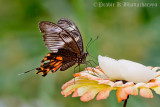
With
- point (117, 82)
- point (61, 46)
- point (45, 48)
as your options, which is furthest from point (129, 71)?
point (45, 48)

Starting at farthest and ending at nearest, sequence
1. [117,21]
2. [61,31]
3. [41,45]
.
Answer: [117,21]
[41,45]
[61,31]

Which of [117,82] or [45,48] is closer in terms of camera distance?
[117,82]

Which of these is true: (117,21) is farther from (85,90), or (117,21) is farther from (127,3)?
(85,90)

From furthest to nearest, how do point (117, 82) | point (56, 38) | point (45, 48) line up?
point (45, 48)
point (56, 38)
point (117, 82)

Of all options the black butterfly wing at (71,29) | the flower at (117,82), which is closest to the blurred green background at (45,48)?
the black butterfly wing at (71,29)

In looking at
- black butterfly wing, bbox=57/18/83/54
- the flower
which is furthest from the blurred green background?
the flower

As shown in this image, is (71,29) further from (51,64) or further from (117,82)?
(117,82)

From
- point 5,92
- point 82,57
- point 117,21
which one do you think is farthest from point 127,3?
point 82,57
